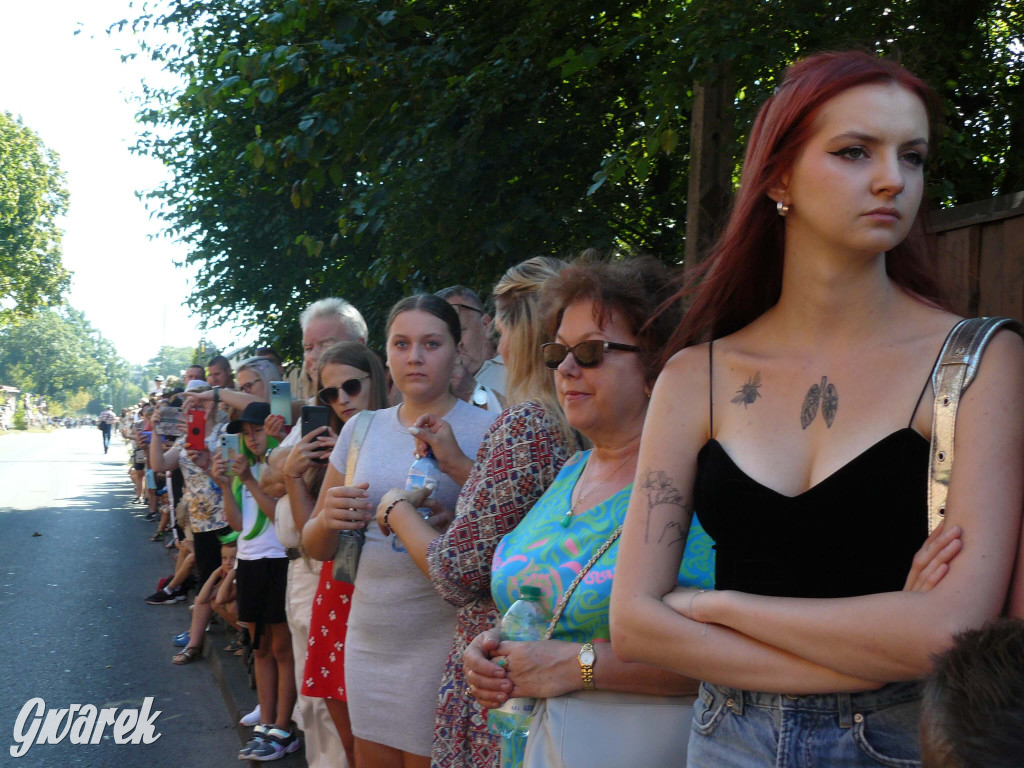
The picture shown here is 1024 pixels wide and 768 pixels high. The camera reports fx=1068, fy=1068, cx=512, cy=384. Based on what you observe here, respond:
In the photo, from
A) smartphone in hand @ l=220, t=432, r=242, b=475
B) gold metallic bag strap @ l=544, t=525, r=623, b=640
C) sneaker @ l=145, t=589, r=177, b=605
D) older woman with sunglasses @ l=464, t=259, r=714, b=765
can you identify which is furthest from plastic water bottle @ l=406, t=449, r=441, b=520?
sneaker @ l=145, t=589, r=177, b=605

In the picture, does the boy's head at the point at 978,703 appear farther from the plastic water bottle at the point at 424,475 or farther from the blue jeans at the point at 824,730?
the plastic water bottle at the point at 424,475

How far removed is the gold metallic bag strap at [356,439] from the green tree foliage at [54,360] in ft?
423

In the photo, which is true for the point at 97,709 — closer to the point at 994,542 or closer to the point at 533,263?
the point at 533,263

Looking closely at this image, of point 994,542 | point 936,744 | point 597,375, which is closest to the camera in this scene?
point 936,744

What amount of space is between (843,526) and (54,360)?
478 ft

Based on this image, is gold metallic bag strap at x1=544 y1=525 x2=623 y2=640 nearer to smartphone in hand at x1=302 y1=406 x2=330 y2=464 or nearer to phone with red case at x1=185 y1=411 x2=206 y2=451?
smartphone in hand at x1=302 y1=406 x2=330 y2=464

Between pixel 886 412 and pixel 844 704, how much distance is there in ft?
1.40

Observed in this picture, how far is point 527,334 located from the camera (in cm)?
319

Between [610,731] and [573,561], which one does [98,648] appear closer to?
[573,561]

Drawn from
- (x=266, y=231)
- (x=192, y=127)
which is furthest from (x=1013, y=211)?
(x=192, y=127)

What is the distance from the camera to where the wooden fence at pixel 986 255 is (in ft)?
11.8

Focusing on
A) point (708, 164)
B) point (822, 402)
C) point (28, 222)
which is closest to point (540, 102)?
point (708, 164)

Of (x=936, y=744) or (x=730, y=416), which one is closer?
(x=936, y=744)

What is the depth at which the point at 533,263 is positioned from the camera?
3531 millimetres
